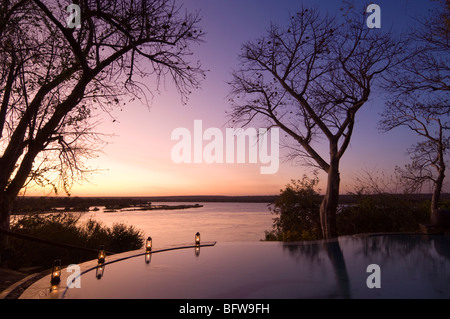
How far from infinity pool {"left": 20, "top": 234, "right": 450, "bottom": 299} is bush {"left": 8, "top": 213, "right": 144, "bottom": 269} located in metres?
3.13

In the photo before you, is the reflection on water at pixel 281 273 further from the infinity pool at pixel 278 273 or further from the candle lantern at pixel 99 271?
the candle lantern at pixel 99 271

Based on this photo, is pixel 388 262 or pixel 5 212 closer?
pixel 388 262

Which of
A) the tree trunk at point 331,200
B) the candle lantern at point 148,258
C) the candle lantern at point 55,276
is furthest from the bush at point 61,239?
the tree trunk at point 331,200

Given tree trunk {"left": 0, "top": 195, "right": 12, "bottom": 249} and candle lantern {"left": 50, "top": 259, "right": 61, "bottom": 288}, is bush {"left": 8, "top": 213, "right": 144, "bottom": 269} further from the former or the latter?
candle lantern {"left": 50, "top": 259, "right": 61, "bottom": 288}

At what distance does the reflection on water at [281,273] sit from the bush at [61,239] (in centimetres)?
324

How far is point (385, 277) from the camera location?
640 centimetres

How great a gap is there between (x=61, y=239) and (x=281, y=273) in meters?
7.21

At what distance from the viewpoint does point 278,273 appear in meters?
6.69

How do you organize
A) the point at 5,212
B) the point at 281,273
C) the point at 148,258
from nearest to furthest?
the point at 281,273 → the point at 148,258 → the point at 5,212

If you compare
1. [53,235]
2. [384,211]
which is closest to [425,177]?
[384,211]

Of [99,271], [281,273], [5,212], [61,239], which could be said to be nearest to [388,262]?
[281,273]

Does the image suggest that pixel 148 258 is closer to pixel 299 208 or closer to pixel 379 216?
pixel 299 208

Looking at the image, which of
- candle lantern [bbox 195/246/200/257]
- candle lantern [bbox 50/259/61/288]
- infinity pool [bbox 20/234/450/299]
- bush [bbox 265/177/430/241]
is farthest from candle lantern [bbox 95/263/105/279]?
bush [bbox 265/177/430/241]

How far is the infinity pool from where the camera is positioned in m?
5.30
